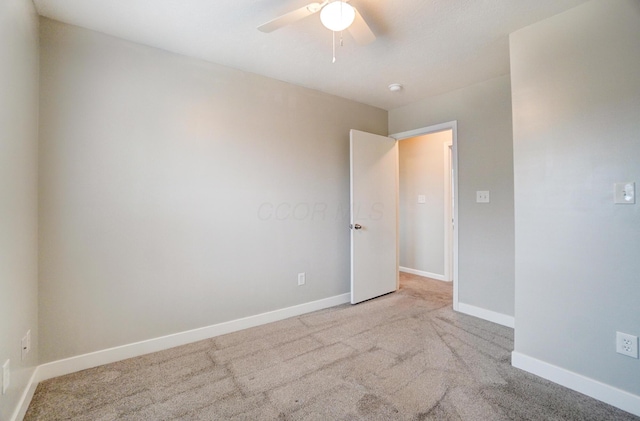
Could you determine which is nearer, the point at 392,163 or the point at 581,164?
the point at 581,164

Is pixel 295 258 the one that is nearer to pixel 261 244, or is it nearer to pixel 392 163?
pixel 261 244

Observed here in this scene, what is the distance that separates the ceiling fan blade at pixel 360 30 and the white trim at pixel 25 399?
272 centimetres

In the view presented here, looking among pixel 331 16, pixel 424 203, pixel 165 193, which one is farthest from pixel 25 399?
pixel 424 203

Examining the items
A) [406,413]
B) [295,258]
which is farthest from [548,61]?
[295,258]

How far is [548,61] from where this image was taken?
6.22 feet

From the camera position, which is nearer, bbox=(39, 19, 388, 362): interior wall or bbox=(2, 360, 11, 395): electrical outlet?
bbox=(2, 360, 11, 395): electrical outlet

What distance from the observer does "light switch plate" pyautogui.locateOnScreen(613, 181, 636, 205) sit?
5.20 feet

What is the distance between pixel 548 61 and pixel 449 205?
106 inches

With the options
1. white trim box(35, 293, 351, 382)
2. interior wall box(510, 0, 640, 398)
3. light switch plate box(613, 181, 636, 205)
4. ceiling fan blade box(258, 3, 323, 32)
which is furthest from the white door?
light switch plate box(613, 181, 636, 205)

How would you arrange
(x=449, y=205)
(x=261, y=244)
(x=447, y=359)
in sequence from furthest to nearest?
(x=449, y=205)
(x=261, y=244)
(x=447, y=359)

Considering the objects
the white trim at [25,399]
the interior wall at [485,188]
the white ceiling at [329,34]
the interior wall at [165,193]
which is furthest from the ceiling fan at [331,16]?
the white trim at [25,399]

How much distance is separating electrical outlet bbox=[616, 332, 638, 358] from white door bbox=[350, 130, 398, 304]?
6.90 ft

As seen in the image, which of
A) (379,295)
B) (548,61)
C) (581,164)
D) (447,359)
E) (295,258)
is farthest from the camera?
(379,295)

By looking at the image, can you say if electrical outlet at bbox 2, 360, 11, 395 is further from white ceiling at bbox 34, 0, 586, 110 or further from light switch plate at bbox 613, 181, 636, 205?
light switch plate at bbox 613, 181, 636, 205
